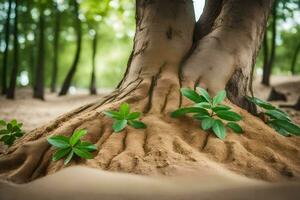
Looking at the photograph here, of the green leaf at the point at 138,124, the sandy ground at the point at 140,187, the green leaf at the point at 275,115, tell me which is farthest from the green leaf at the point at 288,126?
the green leaf at the point at 138,124

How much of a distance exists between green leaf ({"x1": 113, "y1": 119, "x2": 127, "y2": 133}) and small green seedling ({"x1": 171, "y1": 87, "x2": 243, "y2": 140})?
18.5 inches

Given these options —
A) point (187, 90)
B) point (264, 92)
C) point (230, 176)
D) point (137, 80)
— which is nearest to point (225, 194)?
point (230, 176)

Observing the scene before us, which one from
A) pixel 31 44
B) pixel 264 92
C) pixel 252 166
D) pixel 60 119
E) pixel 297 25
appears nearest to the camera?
pixel 252 166

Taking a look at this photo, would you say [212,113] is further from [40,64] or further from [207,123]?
[40,64]

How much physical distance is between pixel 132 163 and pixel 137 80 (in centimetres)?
136

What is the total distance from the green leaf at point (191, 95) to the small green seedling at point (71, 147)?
1.01 m

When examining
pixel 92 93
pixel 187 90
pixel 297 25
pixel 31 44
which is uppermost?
pixel 297 25

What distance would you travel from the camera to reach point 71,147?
2.65 m

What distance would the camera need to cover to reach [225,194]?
200 centimetres

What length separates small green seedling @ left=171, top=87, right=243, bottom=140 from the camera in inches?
114

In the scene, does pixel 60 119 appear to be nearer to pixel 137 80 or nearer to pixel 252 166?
pixel 137 80

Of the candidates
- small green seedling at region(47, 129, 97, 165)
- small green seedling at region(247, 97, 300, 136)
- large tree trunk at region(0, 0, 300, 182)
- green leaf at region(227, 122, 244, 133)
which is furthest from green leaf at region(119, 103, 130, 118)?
small green seedling at region(247, 97, 300, 136)

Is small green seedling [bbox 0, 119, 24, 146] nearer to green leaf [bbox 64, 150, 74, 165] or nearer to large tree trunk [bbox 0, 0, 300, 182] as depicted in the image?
large tree trunk [bbox 0, 0, 300, 182]

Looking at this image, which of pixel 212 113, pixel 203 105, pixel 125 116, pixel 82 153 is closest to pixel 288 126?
pixel 212 113
